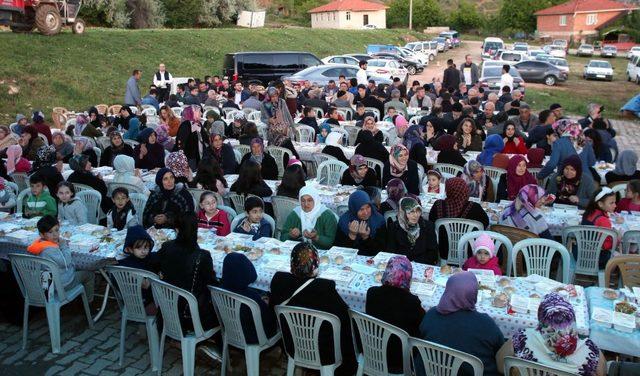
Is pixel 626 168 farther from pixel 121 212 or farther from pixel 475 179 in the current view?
pixel 121 212

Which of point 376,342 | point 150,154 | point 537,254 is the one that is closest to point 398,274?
point 376,342

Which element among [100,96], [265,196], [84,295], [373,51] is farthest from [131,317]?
[373,51]

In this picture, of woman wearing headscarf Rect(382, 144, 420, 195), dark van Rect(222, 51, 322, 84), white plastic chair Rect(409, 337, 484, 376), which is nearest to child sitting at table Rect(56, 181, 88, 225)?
woman wearing headscarf Rect(382, 144, 420, 195)

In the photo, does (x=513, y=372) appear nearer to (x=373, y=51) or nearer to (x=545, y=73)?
(x=545, y=73)

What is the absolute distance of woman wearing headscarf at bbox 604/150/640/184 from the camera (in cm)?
772

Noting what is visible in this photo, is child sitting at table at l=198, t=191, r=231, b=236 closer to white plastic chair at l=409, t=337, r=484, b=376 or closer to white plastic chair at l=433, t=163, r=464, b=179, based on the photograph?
white plastic chair at l=409, t=337, r=484, b=376

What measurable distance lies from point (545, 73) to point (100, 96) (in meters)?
20.7

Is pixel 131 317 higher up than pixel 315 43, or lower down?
lower down

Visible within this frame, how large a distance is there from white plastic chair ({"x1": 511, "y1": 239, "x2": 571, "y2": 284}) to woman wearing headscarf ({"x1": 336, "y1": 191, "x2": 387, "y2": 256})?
1265mm

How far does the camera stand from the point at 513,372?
3.49 meters

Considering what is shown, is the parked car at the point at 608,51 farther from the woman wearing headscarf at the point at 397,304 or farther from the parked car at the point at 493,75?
the woman wearing headscarf at the point at 397,304

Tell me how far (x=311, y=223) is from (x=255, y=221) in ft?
1.96

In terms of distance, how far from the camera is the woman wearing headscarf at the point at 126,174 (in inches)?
313

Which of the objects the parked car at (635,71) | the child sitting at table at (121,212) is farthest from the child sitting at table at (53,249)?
the parked car at (635,71)
